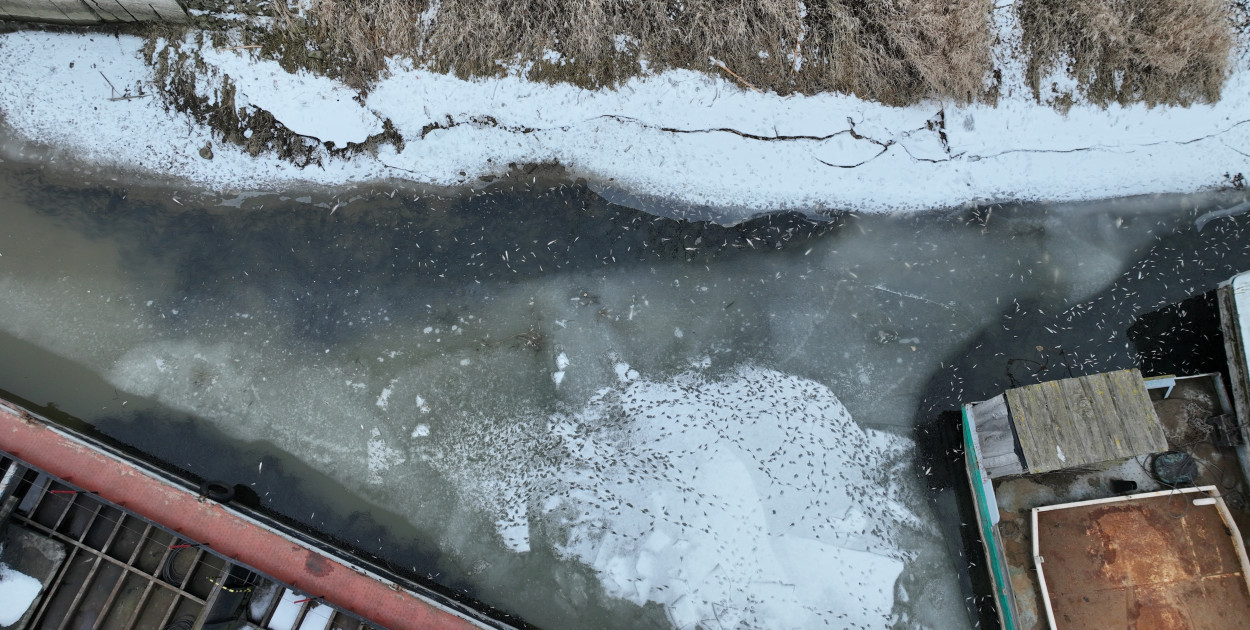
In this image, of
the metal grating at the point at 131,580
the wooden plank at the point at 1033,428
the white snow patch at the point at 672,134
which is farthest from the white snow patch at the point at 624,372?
the wooden plank at the point at 1033,428

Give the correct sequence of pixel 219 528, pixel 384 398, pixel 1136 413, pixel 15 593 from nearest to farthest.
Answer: pixel 1136 413 < pixel 15 593 < pixel 219 528 < pixel 384 398

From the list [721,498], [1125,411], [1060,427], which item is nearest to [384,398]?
[721,498]

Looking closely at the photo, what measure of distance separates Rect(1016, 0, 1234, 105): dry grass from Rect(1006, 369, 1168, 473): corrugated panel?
4416mm

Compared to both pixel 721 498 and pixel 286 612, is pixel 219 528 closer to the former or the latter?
pixel 286 612

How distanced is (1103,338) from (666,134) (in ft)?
22.7

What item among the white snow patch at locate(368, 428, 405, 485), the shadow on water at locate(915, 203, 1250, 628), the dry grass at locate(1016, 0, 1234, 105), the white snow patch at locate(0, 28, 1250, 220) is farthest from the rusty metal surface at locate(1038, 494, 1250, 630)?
the white snow patch at locate(368, 428, 405, 485)

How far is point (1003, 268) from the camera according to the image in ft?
28.1

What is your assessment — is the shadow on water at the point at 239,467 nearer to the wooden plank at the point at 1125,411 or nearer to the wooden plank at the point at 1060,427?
the wooden plank at the point at 1060,427

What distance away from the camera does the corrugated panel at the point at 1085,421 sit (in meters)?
6.73

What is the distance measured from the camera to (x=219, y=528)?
795cm

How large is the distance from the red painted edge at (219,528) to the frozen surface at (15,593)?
3.85 ft

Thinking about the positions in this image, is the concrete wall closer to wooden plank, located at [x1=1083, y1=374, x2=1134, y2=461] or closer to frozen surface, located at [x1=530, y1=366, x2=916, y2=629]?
frozen surface, located at [x1=530, y1=366, x2=916, y2=629]

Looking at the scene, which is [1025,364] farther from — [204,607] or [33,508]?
[33,508]

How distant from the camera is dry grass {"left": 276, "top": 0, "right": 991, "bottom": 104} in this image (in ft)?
27.4
